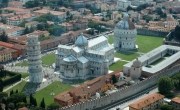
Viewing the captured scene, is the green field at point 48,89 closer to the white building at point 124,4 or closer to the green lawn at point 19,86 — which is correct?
the green lawn at point 19,86

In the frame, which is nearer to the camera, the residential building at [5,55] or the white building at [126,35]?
the residential building at [5,55]

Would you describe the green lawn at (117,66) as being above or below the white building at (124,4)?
below

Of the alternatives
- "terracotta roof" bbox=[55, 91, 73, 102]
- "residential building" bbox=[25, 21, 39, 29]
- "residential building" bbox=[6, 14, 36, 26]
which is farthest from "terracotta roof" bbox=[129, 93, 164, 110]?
"residential building" bbox=[6, 14, 36, 26]

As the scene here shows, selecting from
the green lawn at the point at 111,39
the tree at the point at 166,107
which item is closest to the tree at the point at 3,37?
the green lawn at the point at 111,39

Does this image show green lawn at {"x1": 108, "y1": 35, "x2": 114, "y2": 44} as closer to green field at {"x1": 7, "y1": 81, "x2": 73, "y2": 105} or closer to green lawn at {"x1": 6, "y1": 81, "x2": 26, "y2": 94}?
green field at {"x1": 7, "y1": 81, "x2": 73, "y2": 105}

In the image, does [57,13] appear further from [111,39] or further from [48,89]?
[48,89]

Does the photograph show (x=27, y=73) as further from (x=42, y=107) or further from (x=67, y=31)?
(x=67, y=31)
